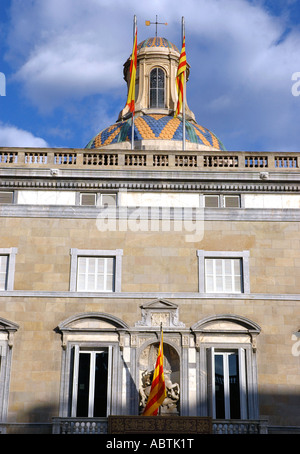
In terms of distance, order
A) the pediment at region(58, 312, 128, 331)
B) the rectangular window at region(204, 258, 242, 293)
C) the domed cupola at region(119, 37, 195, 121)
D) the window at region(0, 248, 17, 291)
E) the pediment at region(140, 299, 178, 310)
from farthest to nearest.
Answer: the domed cupola at region(119, 37, 195, 121) → the rectangular window at region(204, 258, 242, 293) → the window at region(0, 248, 17, 291) → the pediment at region(140, 299, 178, 310) → the pediment at region(58, 312, 128, 331)

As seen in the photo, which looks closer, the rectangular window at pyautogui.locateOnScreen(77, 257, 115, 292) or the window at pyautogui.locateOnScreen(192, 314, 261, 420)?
the window at pyautogui.locateOnScreen(192, 314, 261, 420)

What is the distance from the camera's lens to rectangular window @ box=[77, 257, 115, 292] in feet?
94.9

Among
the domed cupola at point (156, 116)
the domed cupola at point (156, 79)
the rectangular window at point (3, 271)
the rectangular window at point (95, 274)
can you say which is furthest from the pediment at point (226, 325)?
the domed cupola at point (156, 79)

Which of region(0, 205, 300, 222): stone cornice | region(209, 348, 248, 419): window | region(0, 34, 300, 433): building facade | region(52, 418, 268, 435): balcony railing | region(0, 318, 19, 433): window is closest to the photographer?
region(52, 418, 268, 435): balcony railing

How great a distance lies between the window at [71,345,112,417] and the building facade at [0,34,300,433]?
0.05 metres

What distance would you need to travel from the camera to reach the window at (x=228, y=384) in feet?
89.6

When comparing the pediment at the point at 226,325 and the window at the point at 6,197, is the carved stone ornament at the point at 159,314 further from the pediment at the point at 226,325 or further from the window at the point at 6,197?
the window at the point at 6,197

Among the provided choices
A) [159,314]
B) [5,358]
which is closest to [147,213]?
[159,314]

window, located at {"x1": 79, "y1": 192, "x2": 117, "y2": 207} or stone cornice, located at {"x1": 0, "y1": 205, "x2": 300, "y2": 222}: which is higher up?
window, located at {"x1": 79, "y1": 192, "x2": 117, "y2": 207}

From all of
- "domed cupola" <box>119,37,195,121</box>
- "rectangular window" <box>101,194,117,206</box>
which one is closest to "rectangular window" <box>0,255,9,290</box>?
"rectangular window" <box>101,194,117,206</box>

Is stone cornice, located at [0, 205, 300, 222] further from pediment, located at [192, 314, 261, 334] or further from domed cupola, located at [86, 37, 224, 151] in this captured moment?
domed cupola, located at [86, 37, 224, 151]

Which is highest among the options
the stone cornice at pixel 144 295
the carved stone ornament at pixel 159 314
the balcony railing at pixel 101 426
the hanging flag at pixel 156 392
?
the stone cornice at pixel 144 295

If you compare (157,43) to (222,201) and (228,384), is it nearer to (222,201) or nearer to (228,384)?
(222,201)

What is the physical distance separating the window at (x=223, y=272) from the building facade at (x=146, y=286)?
5 centimetres
